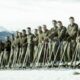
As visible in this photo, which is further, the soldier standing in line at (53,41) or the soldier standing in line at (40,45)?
the soldier standing in line at (40,45)

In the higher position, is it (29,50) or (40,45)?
(40,45)

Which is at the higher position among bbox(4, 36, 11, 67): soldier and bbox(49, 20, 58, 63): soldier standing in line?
bbox(49, 20, 58, 63): soldier standing in line

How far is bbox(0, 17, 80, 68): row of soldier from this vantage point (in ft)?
99.3

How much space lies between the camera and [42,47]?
110 feet

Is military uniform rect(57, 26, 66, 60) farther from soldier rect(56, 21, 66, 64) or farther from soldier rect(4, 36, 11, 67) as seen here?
soldier rect(4, 36, 11, 67)

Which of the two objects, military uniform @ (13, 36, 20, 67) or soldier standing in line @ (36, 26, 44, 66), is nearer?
soldier standing in line @ (36, 26, 44, 66)

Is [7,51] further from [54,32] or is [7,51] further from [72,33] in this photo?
[72,33]

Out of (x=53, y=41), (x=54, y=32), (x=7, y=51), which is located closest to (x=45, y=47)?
(x=53, y=41)

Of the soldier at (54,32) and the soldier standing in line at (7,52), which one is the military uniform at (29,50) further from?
the soldier at (54,32)

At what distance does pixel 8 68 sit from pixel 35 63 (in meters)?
3.69

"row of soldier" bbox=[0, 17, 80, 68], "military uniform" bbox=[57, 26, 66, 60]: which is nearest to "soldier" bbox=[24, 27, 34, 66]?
"row of soldier" bbox=[0, 17, 80, 68]

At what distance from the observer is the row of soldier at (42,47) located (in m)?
30.3

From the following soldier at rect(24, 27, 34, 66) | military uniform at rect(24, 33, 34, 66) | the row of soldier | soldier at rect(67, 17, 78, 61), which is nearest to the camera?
soldier at rect(67, 17, 78, 61)

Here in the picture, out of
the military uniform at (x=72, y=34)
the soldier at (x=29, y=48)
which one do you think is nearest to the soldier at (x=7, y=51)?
the soldier at (x=29, y=48)
